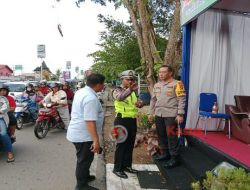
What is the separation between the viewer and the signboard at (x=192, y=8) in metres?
4.88

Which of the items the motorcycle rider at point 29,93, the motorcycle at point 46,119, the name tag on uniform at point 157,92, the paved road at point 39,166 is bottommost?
the paved road at point 39,166

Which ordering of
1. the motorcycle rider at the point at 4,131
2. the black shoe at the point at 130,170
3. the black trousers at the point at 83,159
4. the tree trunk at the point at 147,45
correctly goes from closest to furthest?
the black trousers at the point at 83,159
the black shoe at the point at 130,170
the motorcycle rider at the point at 4,131
the tree trunk at the point at 147,45

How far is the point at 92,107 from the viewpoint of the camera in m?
4.11

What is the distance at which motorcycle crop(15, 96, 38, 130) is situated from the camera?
1014 centimetres

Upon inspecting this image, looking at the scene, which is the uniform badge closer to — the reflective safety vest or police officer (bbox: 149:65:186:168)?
police officer (bbox: 149:65:186:168)

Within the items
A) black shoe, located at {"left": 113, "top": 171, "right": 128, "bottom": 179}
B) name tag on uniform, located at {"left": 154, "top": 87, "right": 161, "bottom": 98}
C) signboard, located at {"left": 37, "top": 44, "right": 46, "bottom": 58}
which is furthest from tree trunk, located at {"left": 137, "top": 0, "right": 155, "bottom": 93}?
signboard, located at {"left": 37, "top": 44, "right": 46, "bottom": 58}

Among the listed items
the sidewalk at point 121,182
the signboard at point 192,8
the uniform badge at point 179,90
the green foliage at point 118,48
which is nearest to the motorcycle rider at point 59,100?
the sidewalk at point 121,182

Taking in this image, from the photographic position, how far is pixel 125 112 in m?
5.07

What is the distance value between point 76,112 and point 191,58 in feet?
10.00

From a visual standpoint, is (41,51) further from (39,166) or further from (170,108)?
(170,108)

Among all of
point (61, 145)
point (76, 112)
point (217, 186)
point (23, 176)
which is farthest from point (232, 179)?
point (61, 145)

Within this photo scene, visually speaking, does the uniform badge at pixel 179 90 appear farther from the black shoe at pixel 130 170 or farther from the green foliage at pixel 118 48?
the green foliage at pixel 118 48

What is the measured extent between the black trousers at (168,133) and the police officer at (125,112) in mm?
526

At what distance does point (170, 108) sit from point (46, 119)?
4833 mm
